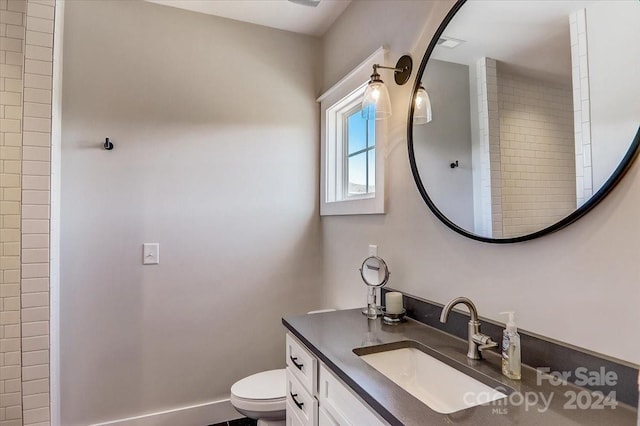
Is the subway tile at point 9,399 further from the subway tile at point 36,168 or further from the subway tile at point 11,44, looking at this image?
the subway tile at point 11,44

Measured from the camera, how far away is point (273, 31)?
7.91 ft

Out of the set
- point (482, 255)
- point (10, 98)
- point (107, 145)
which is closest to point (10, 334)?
point (107, 145)

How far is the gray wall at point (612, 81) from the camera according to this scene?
80 centimetres

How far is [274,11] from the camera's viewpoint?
2201 mm

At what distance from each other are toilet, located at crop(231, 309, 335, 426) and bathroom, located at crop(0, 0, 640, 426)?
47cm

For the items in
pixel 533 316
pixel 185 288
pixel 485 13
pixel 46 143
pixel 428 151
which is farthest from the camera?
pixel 185 288

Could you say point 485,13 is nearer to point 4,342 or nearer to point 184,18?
point 184,18

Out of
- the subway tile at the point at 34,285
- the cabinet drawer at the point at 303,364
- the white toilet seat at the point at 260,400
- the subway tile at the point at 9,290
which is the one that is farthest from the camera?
the subway tile at the point at 9,290

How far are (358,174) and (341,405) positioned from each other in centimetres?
145

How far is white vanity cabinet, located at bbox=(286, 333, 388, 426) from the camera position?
967 millimetres

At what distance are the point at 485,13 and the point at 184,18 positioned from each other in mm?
1830

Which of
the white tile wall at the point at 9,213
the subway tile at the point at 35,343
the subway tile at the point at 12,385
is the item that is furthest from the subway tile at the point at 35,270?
the subway tile at the point at 12,385

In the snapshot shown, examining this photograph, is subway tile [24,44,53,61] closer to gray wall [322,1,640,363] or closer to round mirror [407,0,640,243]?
gray wall [322,1,640,363]

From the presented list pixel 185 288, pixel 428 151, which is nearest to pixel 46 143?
pixel 185 288
